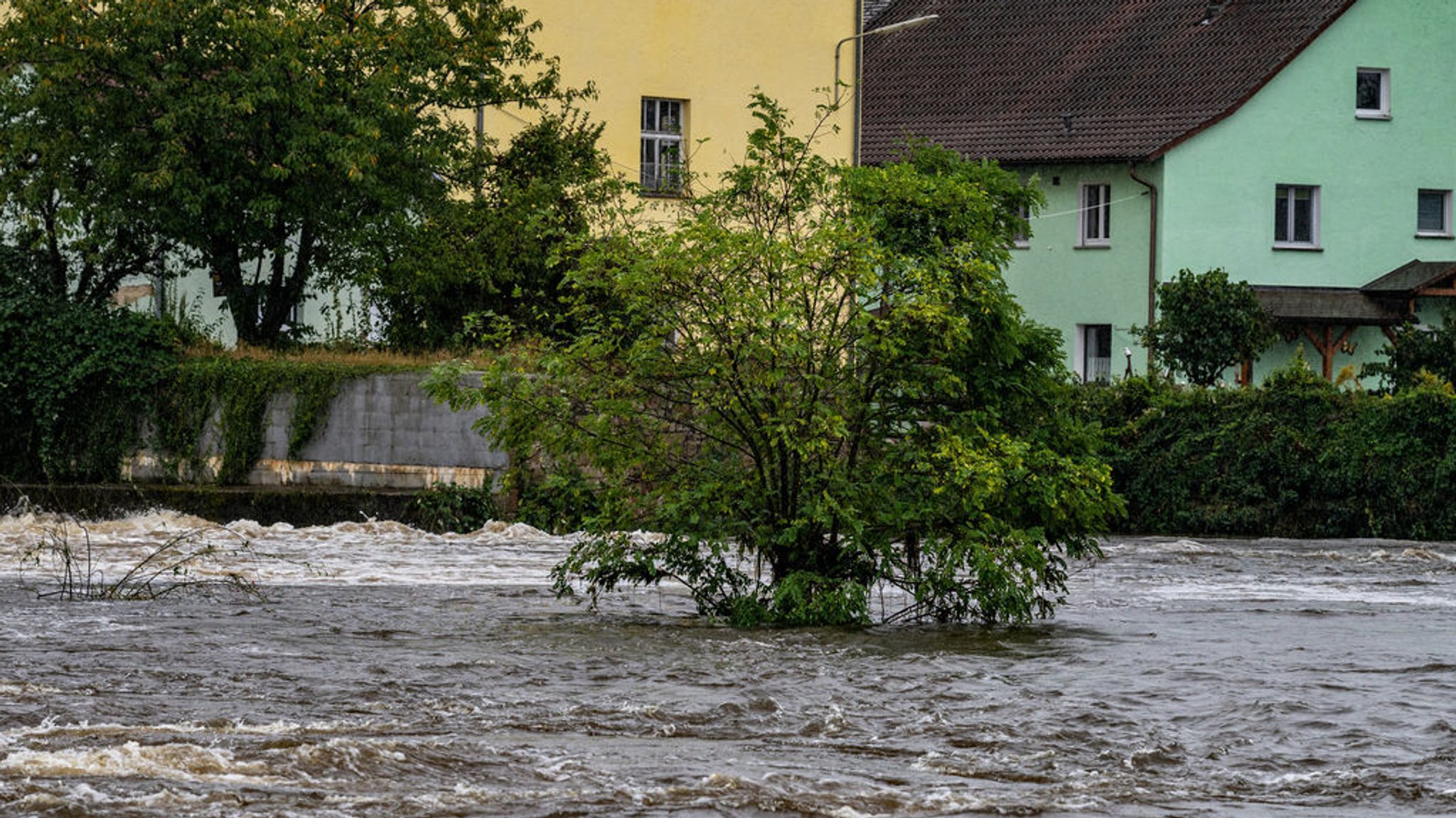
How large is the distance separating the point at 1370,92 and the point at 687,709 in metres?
36.0

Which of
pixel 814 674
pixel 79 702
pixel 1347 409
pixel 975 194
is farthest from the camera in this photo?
pixel 1347 409

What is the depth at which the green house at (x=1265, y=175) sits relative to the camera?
43.8 metres

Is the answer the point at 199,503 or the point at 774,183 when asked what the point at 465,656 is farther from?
the point at 199,503

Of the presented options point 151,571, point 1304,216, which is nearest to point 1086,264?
point 1304,216

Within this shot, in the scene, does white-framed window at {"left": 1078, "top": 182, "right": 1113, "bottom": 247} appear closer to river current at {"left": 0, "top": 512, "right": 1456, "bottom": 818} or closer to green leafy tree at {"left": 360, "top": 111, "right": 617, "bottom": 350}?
green leafy tree at {"left": 360, "top": 111, "right": 617, "bottom": 350}

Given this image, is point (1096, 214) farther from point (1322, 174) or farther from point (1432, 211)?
point (1432, 211)

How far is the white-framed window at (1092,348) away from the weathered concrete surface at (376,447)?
64.8 ft

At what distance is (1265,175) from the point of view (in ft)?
145

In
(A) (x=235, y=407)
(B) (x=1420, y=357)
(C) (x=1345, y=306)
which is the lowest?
(A) (x=235, y=407)

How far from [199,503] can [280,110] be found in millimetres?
5235

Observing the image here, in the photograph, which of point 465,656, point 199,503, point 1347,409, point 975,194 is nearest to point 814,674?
point 465,656

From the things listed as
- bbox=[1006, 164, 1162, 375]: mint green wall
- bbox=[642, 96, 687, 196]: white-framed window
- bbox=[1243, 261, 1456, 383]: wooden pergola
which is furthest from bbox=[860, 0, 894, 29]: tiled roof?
bbox=[642, 96, 687, 196]: white-framed window

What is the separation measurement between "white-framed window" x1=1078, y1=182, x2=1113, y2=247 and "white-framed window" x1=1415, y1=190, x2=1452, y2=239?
631cm

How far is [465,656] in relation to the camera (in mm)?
14898
